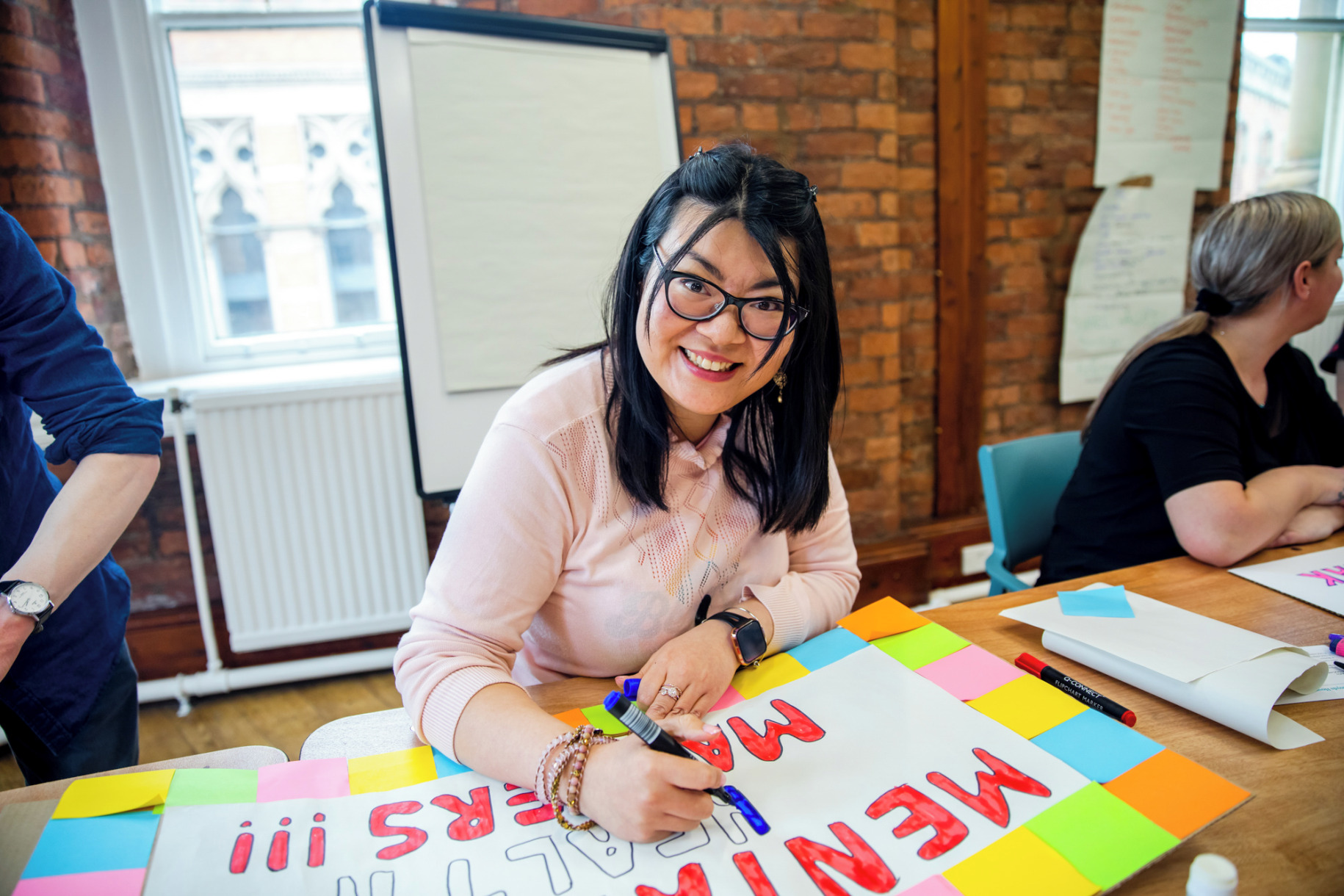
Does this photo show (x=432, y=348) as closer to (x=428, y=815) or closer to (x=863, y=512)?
(x=428, y=815)

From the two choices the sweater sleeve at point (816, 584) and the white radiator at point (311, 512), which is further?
the white radiator at point (311, 512)

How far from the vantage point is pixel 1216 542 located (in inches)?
45.2

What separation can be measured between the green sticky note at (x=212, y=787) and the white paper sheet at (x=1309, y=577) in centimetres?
135

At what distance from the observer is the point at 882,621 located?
92cm

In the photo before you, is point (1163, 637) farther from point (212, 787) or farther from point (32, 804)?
point (32, 804)

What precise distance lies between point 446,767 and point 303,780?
129mm

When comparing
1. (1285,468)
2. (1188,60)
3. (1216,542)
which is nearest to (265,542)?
(1216,542)

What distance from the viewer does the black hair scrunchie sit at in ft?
4.56

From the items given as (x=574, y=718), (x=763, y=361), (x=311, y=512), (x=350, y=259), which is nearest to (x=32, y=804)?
(x=574, y=718)

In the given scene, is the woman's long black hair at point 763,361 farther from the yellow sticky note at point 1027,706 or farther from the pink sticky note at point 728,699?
the yellow sticky note at point 1027,706

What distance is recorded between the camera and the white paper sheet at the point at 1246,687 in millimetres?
729

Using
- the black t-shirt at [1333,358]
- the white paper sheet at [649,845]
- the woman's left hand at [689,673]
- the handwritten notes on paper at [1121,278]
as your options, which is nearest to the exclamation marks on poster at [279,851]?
the white paper sheet at [649,845]

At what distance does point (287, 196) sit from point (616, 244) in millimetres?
1304

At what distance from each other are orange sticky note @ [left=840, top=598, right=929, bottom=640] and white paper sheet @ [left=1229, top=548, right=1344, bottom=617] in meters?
0.59
